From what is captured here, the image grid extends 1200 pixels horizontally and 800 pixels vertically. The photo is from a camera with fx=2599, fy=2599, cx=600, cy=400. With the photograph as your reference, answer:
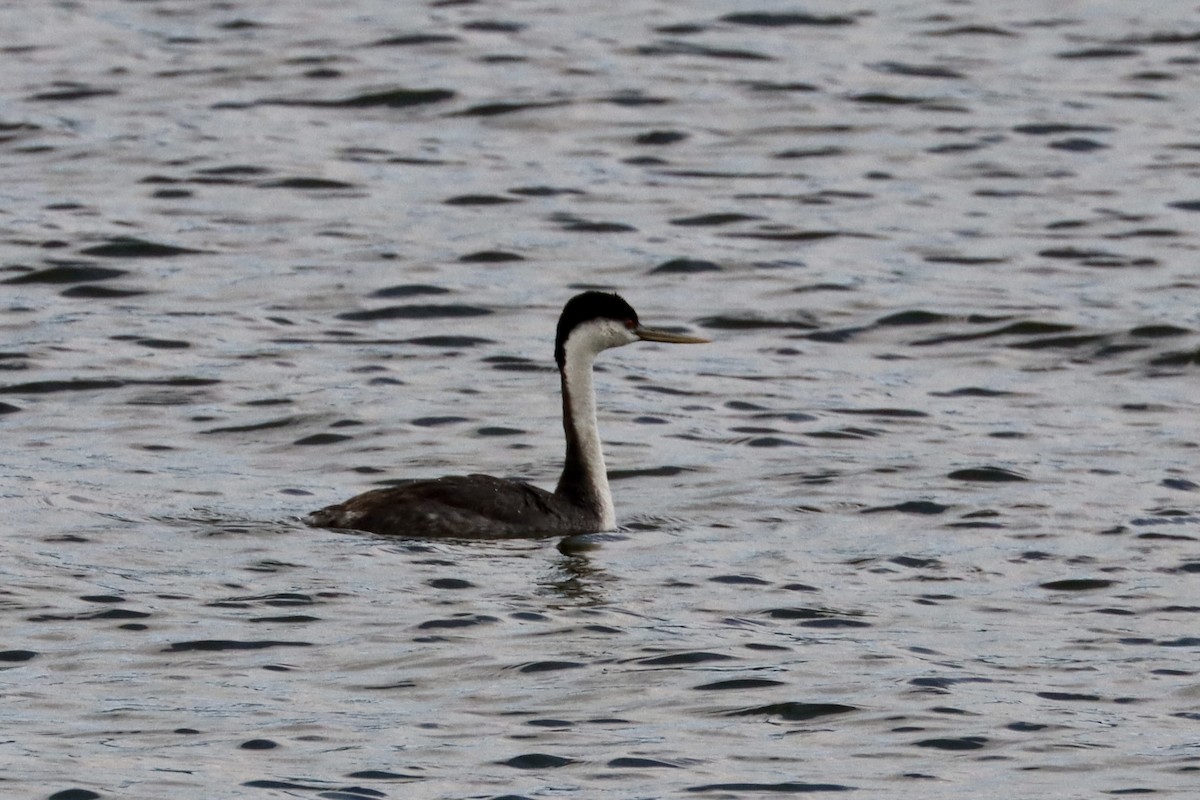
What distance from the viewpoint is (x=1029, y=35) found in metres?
29.5

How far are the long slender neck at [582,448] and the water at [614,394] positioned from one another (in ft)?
1.06

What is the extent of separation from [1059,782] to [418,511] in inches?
189

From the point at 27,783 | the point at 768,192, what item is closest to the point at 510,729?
the point at 27,783

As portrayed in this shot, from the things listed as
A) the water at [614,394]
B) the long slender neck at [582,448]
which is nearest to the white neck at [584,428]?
the long slender neck at [582,448]

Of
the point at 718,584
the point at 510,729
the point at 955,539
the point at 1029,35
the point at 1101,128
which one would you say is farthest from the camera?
the point at 1029,35

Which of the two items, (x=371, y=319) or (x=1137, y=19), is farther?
(x=1137, y=19)

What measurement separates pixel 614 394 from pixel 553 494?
12.2 feet

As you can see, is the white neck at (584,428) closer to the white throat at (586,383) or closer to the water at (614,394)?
the white throat at (586,383)

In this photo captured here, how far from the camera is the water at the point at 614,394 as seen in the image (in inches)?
454

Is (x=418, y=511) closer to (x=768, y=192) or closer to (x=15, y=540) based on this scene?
(x=15, y=540)

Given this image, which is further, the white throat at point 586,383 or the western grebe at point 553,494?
the white throat at point 586,383

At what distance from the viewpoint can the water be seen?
37.8 ft

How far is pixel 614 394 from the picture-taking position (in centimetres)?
1872

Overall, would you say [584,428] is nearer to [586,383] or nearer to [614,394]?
[586,383]
